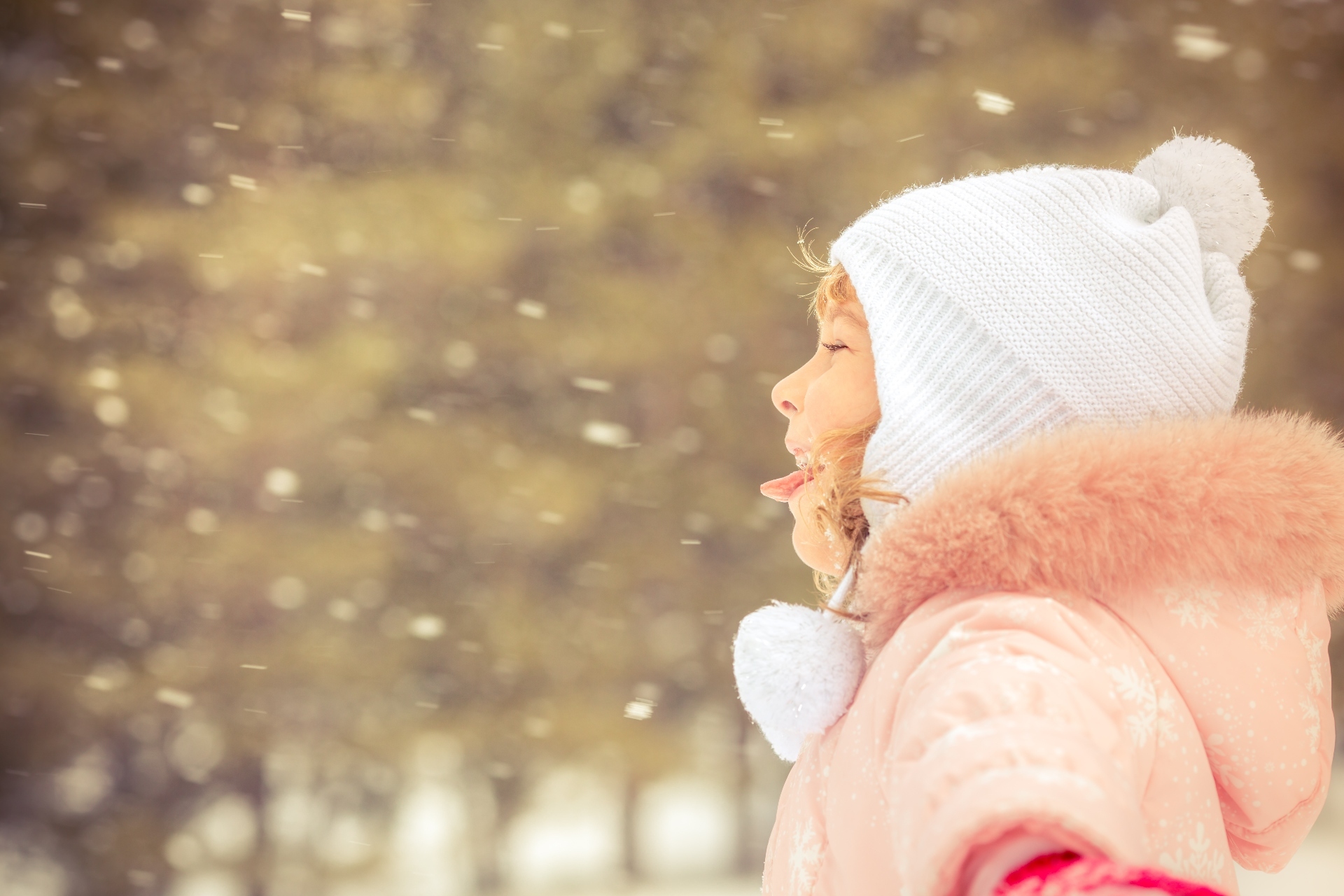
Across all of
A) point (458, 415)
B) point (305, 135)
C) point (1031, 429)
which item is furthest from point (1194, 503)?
point (305, 135)

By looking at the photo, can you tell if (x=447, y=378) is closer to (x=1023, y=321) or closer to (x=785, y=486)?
(x=785, y=486)

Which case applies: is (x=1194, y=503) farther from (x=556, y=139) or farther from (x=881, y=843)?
(x=556, y=139)

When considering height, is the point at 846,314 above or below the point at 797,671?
above

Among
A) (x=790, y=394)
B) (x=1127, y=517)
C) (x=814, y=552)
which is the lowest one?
(x=814, y=552)

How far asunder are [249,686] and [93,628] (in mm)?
526

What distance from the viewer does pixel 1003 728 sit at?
15.6 inches

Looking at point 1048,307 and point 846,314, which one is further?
point 846,314

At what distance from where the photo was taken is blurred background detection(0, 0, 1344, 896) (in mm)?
2818

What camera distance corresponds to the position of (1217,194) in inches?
27.2

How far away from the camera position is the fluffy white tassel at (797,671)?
0.64 metres

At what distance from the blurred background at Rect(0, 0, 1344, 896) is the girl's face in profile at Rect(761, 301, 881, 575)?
2.05 meters

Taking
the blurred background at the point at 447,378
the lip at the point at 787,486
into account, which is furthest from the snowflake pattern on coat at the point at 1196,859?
the blurred background at the point at 447,378

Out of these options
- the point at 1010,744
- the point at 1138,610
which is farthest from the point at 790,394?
the point at 1010,744

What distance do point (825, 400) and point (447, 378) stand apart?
7.77 feet
